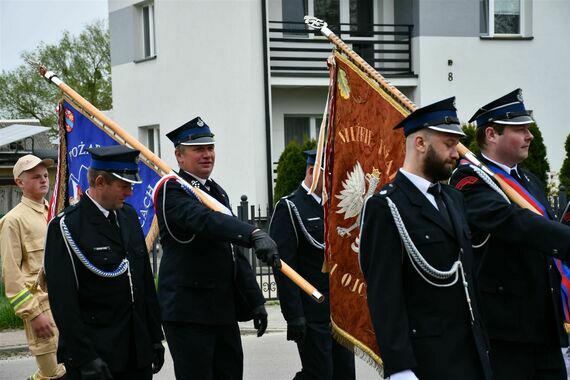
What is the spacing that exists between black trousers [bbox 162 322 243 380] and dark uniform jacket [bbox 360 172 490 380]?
1862mm

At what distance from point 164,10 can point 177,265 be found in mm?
15447

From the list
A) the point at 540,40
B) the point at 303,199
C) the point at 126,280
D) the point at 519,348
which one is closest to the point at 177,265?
the point at 126,280

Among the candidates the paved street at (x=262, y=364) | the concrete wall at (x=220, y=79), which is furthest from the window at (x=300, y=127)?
the paved street at (x=262, y=364)

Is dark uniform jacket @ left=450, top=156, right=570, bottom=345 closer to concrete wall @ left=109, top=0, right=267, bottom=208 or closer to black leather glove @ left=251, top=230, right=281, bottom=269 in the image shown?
black leather glove @ left=251, top=230, right=281, bottom=269

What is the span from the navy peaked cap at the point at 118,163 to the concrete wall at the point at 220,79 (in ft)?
45.9

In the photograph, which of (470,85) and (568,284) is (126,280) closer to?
(568,284)

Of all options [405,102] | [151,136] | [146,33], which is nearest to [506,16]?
[146,33]

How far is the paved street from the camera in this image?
28.5ft

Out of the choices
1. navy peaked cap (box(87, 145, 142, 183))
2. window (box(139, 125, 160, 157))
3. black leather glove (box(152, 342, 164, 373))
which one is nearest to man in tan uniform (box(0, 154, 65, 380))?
black leather glove (box(152, 342, 164, 373))

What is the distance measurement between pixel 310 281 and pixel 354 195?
1226mm

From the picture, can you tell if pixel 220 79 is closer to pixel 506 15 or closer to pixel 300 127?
pixel 300 127

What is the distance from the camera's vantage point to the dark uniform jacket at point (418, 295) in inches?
157

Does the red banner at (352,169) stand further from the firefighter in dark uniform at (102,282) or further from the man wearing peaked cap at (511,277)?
the firefighter in dark uniform at (102,282)

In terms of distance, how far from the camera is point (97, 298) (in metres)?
5.04
